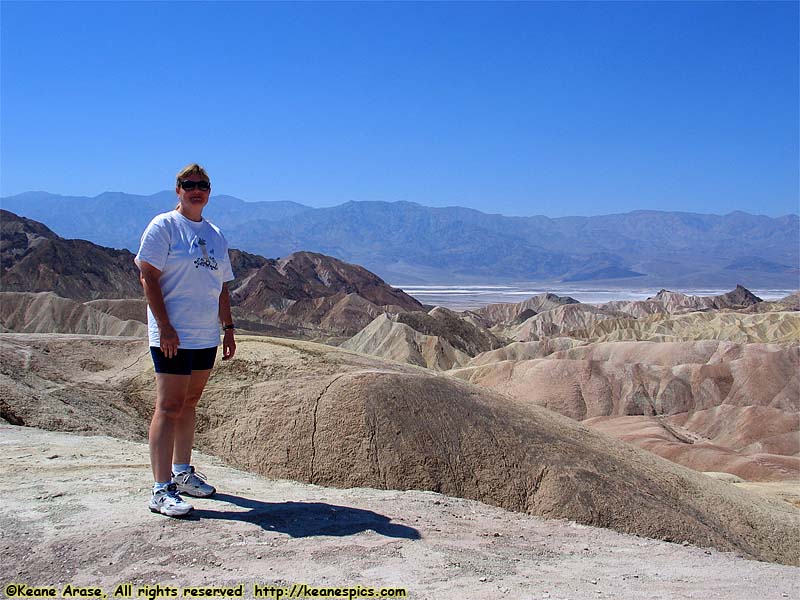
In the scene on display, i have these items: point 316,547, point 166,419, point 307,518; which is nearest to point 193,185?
point 166,419

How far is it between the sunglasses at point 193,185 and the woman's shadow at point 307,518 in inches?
83.3

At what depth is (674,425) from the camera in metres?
33.4

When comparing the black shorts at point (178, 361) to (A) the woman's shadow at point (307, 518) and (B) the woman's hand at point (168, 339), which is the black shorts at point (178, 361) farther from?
(A) the woman's shadow at point (307, 518)

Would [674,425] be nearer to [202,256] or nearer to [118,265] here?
[202,256]

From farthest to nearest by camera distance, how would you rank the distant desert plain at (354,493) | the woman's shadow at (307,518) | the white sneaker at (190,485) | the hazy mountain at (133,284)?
the hazy mountain at (133,284) < the white sneaker at (190,485) < the woman's shadow at (307,518) < the distant desert plain at (354,493)

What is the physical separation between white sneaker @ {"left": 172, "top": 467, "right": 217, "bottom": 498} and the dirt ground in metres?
0.16

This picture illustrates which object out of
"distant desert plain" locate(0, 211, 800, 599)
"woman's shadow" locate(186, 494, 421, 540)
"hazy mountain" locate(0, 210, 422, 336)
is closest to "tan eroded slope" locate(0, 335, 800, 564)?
"distant desert plain" locate(0, 211, 800, 599)

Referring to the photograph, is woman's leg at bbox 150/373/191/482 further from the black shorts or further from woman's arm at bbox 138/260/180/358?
woman's arm at bbox 138/260/180/358

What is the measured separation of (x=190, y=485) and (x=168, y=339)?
116cm

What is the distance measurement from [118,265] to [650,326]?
4974 cm

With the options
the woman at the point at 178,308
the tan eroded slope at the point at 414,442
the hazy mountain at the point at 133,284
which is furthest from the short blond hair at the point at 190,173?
the hazy mountain at the point at 133,284

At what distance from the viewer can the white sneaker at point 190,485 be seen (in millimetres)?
5387

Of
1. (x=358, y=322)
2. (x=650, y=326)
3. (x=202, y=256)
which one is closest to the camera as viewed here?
(x=202, y=256)

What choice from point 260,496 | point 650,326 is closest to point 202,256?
point 260,496
